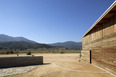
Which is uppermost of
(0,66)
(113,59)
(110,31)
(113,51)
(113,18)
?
(113,18)

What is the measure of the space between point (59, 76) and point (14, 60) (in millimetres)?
6509

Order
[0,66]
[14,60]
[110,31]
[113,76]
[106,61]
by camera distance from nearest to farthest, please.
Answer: [113,76] < [110,31] < [106,61] < [0,66] < [14,60]

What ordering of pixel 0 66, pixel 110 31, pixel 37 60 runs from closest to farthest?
pixel 110 31
pixel 0 66
pixel 37 60

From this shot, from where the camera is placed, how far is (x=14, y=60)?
10836 millimetres

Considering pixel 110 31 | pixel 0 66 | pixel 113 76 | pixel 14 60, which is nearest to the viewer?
pixel 113 76

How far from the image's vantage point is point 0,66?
33.2 ft

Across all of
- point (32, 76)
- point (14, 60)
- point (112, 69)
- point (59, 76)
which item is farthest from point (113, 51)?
point (14, 60)

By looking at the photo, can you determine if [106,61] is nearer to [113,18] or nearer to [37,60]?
[113,18]

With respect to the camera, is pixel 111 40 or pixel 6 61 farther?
pixel 6 61

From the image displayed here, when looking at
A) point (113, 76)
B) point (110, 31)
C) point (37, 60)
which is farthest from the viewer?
point (37, 60)

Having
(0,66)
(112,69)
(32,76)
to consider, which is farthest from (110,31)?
(0,66)

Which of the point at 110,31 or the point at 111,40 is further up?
the point at 110,31

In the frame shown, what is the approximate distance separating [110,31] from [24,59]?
364 inches

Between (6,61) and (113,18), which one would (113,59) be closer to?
(113,18)
